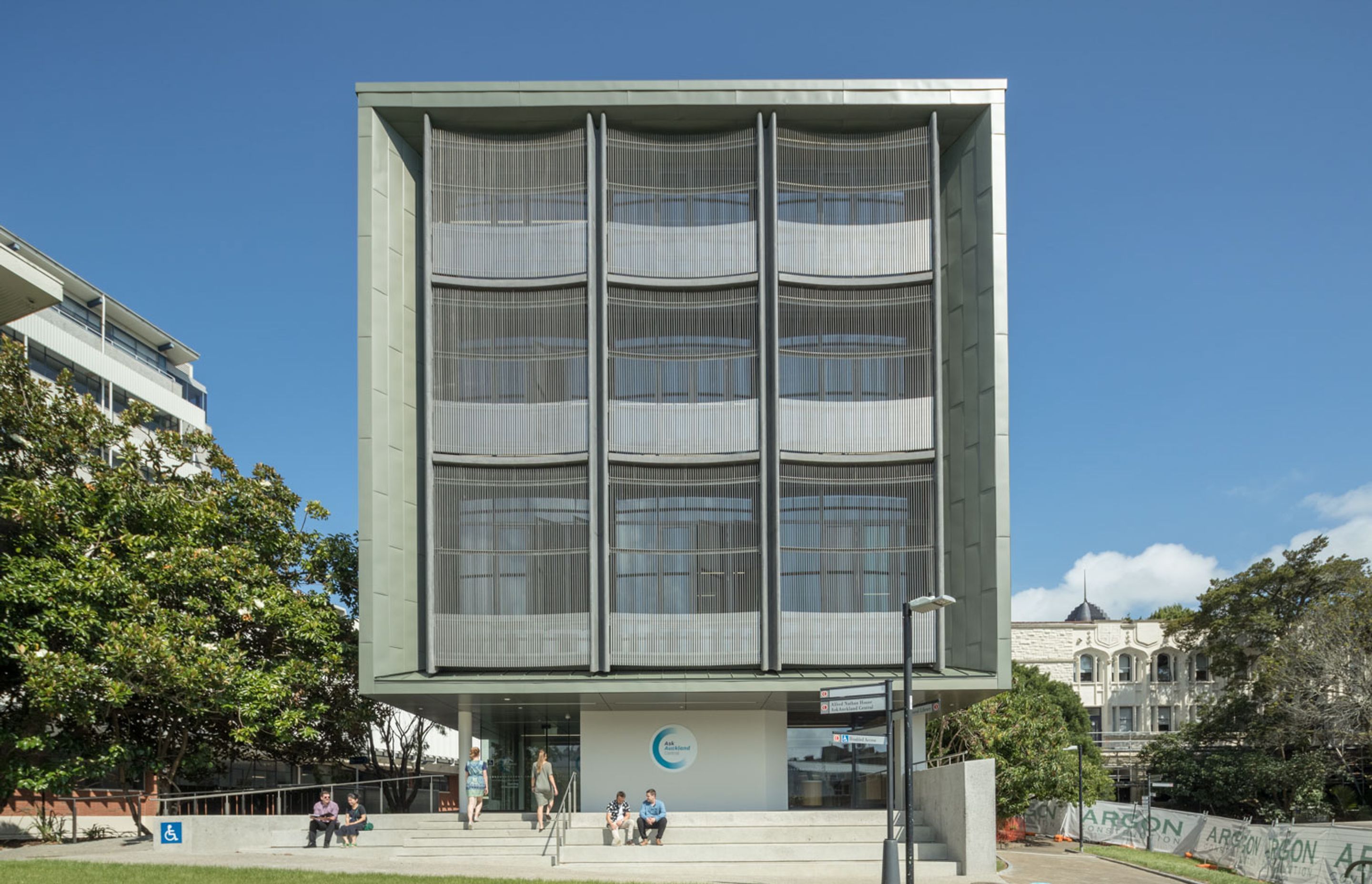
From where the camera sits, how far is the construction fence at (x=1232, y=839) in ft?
86.9

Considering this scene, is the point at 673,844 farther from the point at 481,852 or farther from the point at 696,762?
the point at 696,762

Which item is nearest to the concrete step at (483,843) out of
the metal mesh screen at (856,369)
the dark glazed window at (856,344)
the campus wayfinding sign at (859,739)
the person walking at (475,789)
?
the person walking at (475,789)

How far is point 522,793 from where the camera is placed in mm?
32719

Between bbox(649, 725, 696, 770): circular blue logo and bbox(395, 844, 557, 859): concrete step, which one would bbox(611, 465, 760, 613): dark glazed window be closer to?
bbox(649, 725, 696, 770): circular blue logo

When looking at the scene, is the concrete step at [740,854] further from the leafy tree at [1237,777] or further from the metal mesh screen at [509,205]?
the leafy tree at [1237,777]

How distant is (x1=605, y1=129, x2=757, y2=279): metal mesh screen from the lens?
30.4m

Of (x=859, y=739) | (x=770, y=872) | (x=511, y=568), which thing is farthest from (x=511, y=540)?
(x=859, y=739)

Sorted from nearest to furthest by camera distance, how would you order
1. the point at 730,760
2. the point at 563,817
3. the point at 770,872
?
1. the point at 770,872
2. the point at 563,817
3. the point at 730,760

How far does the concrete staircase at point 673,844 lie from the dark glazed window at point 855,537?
4859 mm

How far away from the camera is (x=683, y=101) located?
29922 mm

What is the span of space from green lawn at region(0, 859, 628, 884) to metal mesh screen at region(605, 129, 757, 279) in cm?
1473

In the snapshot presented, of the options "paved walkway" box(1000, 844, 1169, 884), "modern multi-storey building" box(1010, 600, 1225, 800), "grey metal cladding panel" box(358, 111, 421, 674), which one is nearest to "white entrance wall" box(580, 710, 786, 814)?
"grey metal cladding panel" box(358, 111, 421, 674)

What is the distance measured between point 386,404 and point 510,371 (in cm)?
291

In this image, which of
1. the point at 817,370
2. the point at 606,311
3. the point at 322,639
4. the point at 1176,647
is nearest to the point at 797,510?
the point at 817,370
